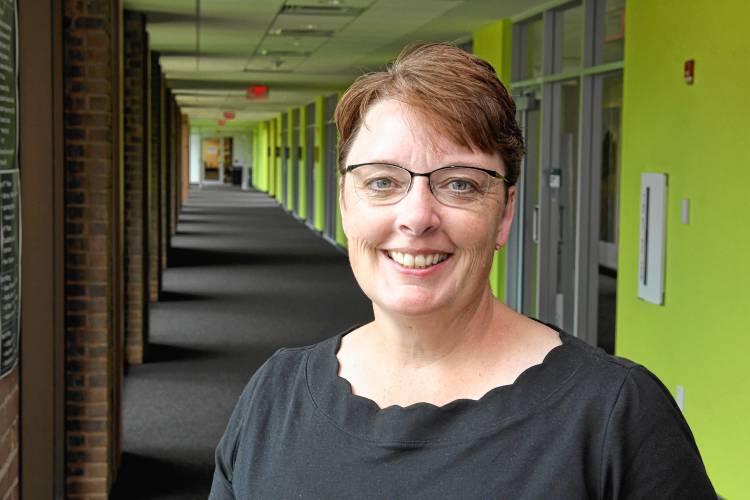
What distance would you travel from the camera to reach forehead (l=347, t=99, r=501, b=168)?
1383 mm

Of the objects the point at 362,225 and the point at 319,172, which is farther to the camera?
the point at 319,172

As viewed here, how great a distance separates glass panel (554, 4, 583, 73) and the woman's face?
6343mm

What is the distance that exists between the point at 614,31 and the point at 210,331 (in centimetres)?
501

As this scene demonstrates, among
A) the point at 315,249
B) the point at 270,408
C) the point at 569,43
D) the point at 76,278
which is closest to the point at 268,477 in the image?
the point at 270,408

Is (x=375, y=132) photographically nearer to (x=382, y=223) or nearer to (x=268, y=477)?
(x=382, y=223)

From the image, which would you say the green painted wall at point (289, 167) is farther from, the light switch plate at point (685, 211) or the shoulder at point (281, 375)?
the shoulder at point (281, 375)

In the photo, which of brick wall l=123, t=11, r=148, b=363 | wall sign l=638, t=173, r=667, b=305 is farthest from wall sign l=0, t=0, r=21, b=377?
brick wall l=123, t=11, r=148, b=363

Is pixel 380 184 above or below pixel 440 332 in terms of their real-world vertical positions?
above

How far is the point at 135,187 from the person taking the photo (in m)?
8.56

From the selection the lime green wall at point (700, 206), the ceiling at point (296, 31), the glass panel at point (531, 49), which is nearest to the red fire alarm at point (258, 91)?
the ceiling at point (296, 31)

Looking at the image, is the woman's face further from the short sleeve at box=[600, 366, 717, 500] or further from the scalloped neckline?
the short sleeve at box=[600, 366, 717, 500]

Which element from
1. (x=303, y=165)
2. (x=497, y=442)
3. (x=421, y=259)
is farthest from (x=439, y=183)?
(x=303, y=165)

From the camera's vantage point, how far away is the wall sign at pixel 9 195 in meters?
3.15

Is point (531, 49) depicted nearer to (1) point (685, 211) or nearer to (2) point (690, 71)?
(2) point (690, 71)
